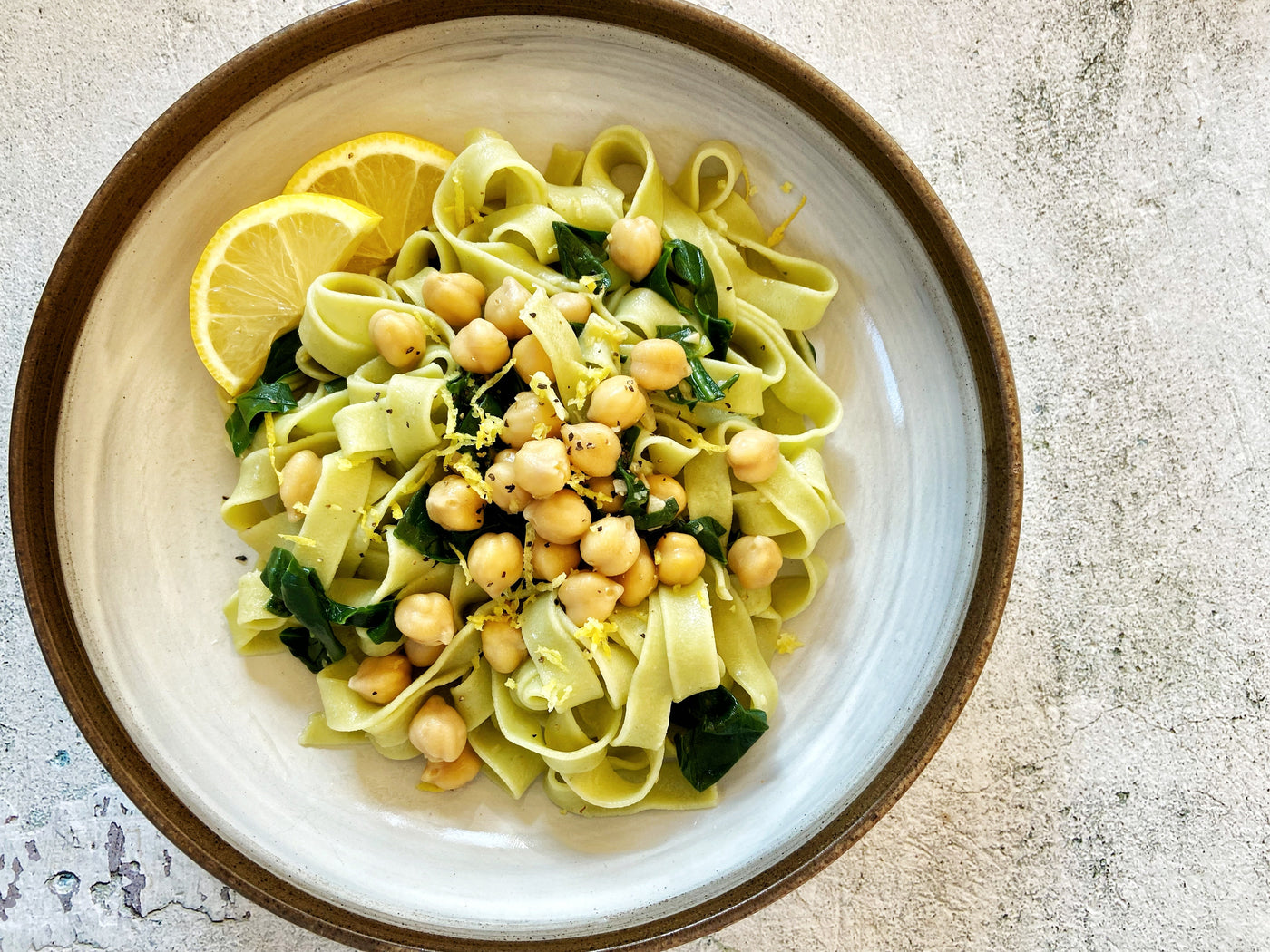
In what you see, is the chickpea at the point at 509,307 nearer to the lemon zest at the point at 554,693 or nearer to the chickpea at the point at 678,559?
the chickpea at the point at 678,559

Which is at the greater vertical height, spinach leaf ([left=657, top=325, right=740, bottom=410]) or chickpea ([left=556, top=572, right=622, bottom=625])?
spinach leaf ([left=657, top=325, right=740, bottom=410])

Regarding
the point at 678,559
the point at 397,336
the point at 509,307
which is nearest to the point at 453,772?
the point at 678,559

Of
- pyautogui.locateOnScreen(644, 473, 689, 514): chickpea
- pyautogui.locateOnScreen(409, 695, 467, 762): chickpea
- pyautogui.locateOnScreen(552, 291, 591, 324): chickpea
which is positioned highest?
pyautogui.locateOnScreen(552, 291, 591, 324): chickpea

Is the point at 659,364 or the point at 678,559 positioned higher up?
the point at 659,364

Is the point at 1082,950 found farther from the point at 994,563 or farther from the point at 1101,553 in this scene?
the point at 994,563

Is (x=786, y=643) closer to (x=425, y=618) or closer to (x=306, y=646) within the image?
(x=425, y=618)

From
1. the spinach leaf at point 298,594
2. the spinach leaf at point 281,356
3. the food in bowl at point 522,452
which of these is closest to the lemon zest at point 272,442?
the food in bowl at point 522,452

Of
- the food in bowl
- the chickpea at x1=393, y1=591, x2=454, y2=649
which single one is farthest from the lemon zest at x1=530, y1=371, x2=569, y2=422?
the chickpea at x1=393, y1=591, x2=454, y2=649

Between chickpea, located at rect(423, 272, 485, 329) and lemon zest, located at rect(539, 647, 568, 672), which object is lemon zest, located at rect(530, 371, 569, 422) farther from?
lemon zest, located at rect(539, 647, 568, 672)
